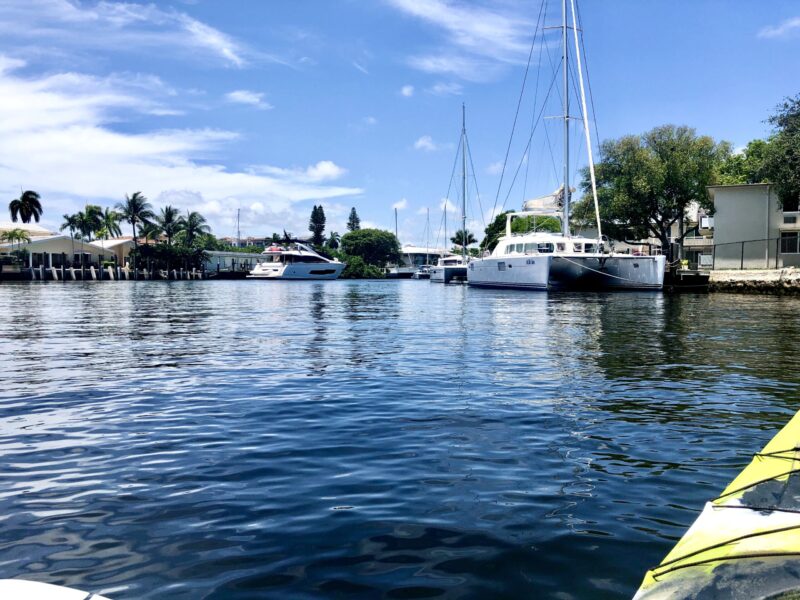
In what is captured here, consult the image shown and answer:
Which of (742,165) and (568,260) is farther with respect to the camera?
(742,165)

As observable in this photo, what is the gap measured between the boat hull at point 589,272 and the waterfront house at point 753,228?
246 inches

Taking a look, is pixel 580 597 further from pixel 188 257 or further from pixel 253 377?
pixel 188 257

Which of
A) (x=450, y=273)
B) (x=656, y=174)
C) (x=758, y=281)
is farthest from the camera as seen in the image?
(x=450, y=273)

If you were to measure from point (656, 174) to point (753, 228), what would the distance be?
1367 cm

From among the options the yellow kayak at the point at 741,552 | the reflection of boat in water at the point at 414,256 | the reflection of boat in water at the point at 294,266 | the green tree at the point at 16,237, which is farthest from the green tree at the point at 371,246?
the yellow kayak at the point at 741,552

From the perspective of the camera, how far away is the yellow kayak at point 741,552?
2732 mm

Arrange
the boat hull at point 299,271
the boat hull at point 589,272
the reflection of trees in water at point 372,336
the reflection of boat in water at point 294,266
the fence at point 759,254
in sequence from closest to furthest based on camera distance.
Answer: the reflection of trees in water at point 372,336, the boat hull at point 589,272, the fence at point 759,254, the boat hull at point 299,271, the reflection of boat in water at point 294,266

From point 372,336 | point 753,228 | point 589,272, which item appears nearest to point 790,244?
point 753,228

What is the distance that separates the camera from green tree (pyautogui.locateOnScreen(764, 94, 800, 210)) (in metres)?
37.8

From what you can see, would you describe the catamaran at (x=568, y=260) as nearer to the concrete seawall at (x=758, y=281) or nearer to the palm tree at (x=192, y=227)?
the concrete seawall at (x=758, y=281)

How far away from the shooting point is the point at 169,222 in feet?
340

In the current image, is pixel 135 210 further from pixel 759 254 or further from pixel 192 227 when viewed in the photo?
pixel 759 254

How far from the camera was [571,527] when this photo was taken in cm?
441

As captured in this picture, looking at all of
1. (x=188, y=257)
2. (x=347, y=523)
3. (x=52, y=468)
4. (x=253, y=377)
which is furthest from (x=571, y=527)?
(x=188, y=257)
